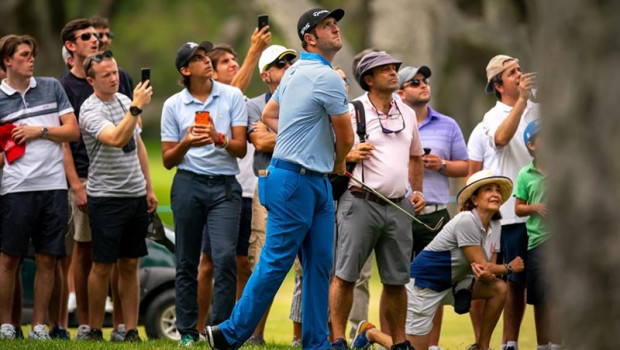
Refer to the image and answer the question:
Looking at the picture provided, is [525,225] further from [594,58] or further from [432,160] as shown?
[594,58]

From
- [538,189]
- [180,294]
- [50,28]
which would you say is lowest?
[180,294]

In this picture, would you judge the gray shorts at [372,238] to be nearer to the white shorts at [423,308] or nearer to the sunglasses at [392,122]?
the white shorts at [423,308]

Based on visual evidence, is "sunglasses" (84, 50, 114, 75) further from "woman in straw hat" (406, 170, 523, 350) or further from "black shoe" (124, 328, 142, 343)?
"woman in straw hat" (406, 170, 523, 350)

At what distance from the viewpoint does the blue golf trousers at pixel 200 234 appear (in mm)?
9844

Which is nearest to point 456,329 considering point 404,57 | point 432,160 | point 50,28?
point 432,160

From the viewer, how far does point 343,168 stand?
8.52 metres

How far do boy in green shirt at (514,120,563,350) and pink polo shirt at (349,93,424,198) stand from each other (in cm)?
102

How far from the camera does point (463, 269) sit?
9438 millimetres

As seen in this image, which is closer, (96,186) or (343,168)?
(343,168)

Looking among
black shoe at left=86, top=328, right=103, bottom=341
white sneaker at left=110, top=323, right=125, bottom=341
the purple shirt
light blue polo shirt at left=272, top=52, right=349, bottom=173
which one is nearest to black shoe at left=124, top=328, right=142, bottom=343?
white sneaker at left=110, top=323, right=125, bottom=341

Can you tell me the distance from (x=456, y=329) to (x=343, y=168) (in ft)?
22.9

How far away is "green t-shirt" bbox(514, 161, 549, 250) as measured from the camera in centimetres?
965

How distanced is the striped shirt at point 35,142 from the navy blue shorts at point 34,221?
0.07 meters

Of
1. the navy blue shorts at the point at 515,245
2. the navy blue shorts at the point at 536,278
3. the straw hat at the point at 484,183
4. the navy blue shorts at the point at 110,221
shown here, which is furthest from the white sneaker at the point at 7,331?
the navy blue shorts at the point at 536,278
